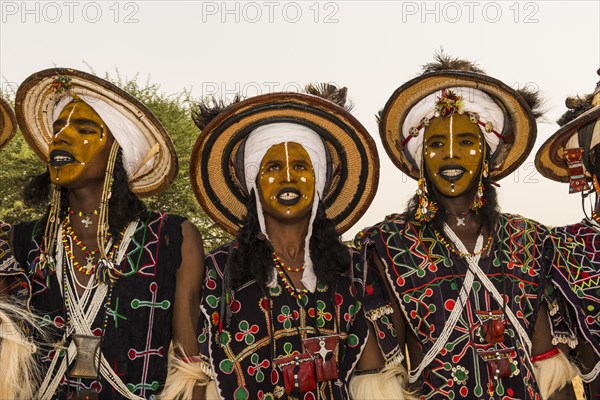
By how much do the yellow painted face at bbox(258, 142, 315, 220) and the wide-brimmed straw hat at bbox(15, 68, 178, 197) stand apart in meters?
0.66

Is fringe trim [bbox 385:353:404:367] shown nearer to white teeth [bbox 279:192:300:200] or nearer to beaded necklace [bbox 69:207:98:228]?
white teeth [bbox 279:192:300:200]

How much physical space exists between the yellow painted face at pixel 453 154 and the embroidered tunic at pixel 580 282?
81cm

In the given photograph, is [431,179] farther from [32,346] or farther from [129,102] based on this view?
[32,346]

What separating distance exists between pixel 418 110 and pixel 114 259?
218cm

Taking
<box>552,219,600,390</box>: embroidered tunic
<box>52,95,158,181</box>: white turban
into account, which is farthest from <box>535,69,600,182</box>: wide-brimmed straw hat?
<box>52,95,158,181</box>: white turban

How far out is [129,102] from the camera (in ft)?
14.3

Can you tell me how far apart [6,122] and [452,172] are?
3.01 metres

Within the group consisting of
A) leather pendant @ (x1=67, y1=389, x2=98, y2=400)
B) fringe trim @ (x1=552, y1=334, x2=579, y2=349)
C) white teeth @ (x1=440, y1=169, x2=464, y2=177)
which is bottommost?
fringe trim @ (x1=552, y1=334, x2=579, y2=349)

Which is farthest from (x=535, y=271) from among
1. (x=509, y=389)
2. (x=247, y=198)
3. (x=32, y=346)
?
(x=32, y=346)

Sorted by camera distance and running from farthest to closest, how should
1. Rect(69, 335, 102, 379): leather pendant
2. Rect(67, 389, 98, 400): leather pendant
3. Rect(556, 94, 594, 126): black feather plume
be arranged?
Rect(556, 94, 594, 126): black feather plume, Rect(69, 335, 102, 379): leather pendant, Rect(67, 389, 98, 400): leather pendant

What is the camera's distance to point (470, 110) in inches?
186

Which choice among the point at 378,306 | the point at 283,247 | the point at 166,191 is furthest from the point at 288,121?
the point at 166,191

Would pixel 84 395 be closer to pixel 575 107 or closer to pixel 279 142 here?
pixel 279 142

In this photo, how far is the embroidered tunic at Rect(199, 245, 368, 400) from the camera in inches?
162
